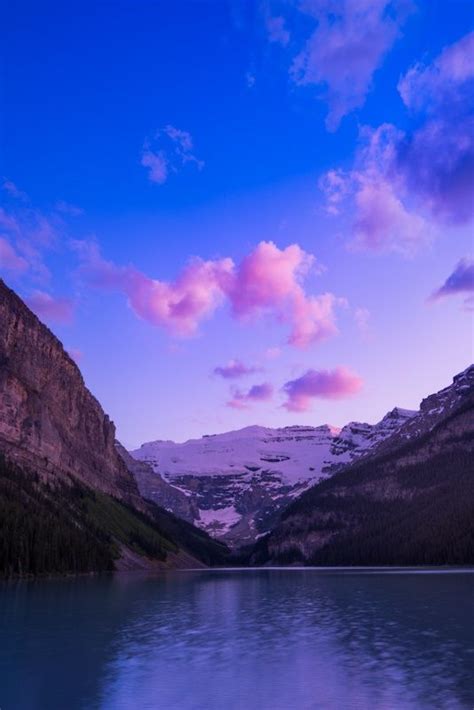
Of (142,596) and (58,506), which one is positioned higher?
(58,506)

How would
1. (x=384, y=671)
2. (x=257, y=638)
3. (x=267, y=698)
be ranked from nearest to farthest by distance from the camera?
(x=267, y=698), (x=384, y=671), (x=257, y=638)

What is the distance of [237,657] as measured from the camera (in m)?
38.9

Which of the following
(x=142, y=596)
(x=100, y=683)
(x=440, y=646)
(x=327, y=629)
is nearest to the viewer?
(x=100, y=683)

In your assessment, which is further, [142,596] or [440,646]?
[142,596]

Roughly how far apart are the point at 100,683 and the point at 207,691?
5145 millimetres

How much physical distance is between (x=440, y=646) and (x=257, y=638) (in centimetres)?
1248

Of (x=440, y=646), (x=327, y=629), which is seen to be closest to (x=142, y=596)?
(x=327, y=629)

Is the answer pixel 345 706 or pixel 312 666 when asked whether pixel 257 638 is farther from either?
pixel 345 706

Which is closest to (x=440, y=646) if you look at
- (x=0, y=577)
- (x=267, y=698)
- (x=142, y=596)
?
(x=267, y=698)

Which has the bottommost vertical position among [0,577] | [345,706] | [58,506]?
[345,706]

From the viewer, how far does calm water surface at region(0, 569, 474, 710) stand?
92.5 ft

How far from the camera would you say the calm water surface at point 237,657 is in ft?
92.5

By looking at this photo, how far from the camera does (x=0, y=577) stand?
117812 millimetres

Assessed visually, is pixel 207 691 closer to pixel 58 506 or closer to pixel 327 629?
pixel 327 629
